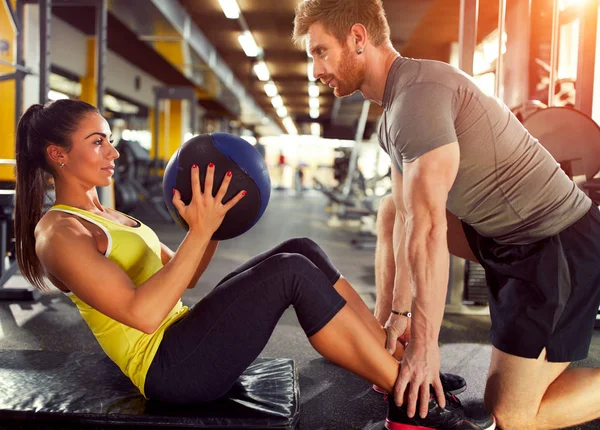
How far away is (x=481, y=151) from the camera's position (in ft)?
4.25

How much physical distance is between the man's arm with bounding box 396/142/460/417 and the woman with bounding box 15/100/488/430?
65 millimetres

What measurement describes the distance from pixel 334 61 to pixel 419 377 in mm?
825

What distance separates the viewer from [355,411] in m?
1.49

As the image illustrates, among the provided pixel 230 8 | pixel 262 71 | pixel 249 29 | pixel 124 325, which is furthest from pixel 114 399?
pixel 262 71

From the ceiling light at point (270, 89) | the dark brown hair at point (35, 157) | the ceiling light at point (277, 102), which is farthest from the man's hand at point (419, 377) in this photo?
the ceiling light at point (277, 102)

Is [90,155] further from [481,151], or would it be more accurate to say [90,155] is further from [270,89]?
[270,89]

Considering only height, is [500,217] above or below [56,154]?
below

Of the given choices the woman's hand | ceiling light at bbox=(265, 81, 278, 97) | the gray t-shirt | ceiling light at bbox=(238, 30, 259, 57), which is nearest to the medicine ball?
the woman's hand

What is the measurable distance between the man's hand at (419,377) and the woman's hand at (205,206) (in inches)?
21.5

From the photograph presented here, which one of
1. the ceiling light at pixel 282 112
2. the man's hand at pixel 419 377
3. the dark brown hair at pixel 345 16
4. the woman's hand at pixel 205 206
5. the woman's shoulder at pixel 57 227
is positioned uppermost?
the ceiling light at pixel 282 112

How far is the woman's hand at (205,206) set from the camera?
1141 mm

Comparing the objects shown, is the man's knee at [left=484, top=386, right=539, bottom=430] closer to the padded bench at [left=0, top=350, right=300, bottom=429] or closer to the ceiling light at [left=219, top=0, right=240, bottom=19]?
the padded bench at [left=0, top=350, right=300, bottom=429]

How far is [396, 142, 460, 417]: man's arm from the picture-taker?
3.84ft

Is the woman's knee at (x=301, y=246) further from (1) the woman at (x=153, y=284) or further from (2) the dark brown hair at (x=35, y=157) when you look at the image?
(2) the dark brown hair at (x=35, y=157)
